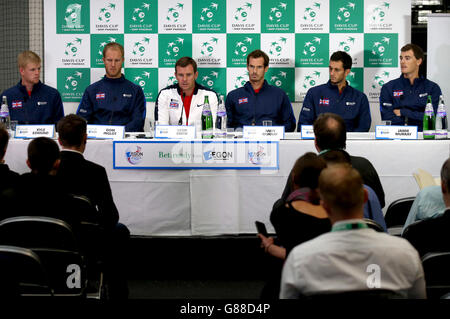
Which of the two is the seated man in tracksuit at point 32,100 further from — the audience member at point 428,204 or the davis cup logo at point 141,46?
the audience member at point 428,204

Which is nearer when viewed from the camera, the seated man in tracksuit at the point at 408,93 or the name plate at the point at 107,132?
the name plate at the point at 107,132

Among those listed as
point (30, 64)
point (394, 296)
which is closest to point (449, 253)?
point (394, 296)

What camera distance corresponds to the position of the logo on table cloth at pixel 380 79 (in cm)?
543

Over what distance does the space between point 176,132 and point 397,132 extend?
1485mm

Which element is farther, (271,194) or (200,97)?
(200,97)

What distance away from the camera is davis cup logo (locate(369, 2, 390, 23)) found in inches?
213

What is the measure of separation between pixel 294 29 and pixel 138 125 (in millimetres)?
1913

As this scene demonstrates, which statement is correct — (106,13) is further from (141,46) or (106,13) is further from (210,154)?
(210,154)

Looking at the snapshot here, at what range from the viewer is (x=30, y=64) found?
15.2 feet

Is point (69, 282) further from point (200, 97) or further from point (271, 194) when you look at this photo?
point (200, 97)

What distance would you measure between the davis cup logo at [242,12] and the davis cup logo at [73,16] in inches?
61.8

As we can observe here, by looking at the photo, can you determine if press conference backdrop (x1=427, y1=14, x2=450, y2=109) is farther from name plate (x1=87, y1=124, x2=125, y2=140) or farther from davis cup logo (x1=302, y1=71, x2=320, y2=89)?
name plate (x1=87, y1=124, x2=125, y2=140)

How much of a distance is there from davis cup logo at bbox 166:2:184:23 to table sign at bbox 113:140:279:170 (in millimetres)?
2262

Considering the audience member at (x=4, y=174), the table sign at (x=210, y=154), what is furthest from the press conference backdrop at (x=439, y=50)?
the audience member at (x=4, y=174)
